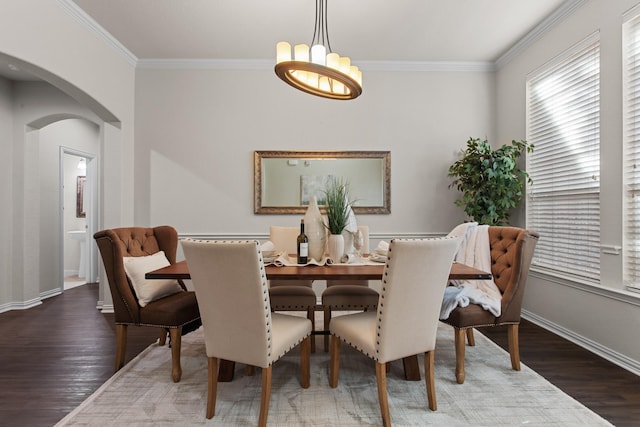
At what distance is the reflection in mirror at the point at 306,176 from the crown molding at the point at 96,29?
1.80m

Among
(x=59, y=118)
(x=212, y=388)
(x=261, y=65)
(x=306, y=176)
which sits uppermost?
(x=261, y=65)

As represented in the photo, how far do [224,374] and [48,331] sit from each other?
2195mm

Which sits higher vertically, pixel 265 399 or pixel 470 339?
pixel 265 399

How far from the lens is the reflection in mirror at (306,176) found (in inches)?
160

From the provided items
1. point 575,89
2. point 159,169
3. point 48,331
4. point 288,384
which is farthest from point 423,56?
point 48,331

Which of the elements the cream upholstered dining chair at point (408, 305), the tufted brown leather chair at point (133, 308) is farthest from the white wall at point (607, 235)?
the tufted brown leather chair at point (133, 308)

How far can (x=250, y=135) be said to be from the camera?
4086 mm

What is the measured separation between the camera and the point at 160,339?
2.83m

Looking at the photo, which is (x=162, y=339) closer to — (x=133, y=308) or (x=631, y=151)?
(x=133, y=308)

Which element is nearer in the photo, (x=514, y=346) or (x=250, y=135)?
(x=514, y=346)

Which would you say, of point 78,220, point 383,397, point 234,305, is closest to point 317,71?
point 234,305

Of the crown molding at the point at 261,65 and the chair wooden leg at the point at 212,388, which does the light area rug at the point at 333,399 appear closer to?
the chair wooden leg at the point at 212,388

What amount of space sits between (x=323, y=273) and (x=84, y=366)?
1.97 meters

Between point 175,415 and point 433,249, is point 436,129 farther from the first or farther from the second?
point 175,415
